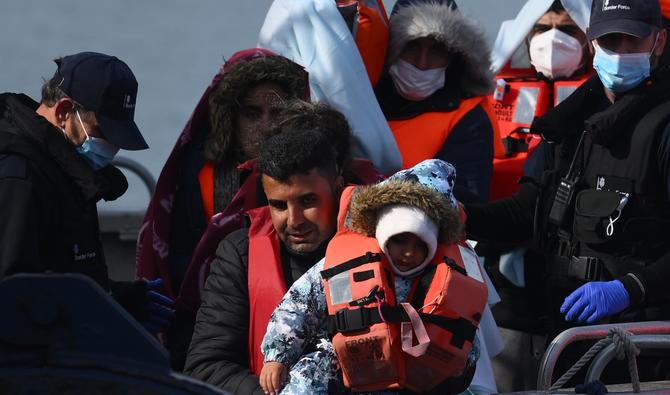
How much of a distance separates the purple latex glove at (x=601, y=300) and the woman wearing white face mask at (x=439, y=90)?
760mm

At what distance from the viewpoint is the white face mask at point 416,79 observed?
4203 millimetres

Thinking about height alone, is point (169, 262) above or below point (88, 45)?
below

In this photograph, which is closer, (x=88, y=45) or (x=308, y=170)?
(x=308, y=170)

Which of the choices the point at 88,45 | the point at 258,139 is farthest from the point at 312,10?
the point at 88,45

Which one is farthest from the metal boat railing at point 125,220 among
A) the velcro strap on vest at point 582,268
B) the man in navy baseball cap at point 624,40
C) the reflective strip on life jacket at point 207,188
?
the man in navy baseball cap at point 624,40

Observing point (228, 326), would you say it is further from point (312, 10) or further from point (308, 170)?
point (312, 10)

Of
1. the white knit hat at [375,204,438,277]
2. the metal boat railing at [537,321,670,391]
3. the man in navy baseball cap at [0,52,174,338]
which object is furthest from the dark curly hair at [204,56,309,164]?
the metal boat railing at [537,321,670,391]

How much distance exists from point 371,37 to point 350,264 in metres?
1.62

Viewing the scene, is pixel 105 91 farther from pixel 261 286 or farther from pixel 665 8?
pixel 665 8

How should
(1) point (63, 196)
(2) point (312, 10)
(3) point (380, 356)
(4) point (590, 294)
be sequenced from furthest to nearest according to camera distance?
1. (2) point (312, 10)
2. (4) point (590, 294)
3. (1) point (63, 196)
4. (3) point (380, 356)

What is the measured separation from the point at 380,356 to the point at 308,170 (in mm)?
574

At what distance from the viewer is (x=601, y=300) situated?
3.32 meters

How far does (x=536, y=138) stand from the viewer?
466 cm

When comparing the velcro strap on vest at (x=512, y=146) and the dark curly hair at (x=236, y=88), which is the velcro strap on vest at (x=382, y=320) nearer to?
the dark curly hair at (x=236, y=88)
